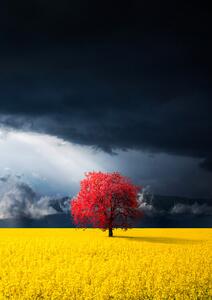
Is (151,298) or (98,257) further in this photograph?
(98,257)

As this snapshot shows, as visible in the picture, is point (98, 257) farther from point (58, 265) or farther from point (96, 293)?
point (96, 293)

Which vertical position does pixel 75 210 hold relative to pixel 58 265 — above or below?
above

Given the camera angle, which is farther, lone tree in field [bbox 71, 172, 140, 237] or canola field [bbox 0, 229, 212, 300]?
lone tree in field [bbox 71, 172, 140, 237]

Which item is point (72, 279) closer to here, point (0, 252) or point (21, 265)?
point (21, 265)

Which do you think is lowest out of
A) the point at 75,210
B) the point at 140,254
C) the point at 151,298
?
the point at 151,298

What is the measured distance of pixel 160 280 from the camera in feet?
74.9

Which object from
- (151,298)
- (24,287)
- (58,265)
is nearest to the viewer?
(151,298)

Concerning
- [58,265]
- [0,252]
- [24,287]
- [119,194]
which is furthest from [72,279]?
[119,194]

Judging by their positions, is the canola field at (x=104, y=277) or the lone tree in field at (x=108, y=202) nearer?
the canola field at (x=104, y=277)

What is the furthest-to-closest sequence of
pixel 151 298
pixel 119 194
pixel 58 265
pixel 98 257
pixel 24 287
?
pixel 119 194, pixel 98 257, pixel 58 265, pixel 24 287, pixel 151 298

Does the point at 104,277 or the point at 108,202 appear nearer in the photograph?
the point at 104,277

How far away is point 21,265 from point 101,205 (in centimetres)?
2851

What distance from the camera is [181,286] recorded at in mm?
22109

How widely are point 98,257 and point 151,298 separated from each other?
15107mm
